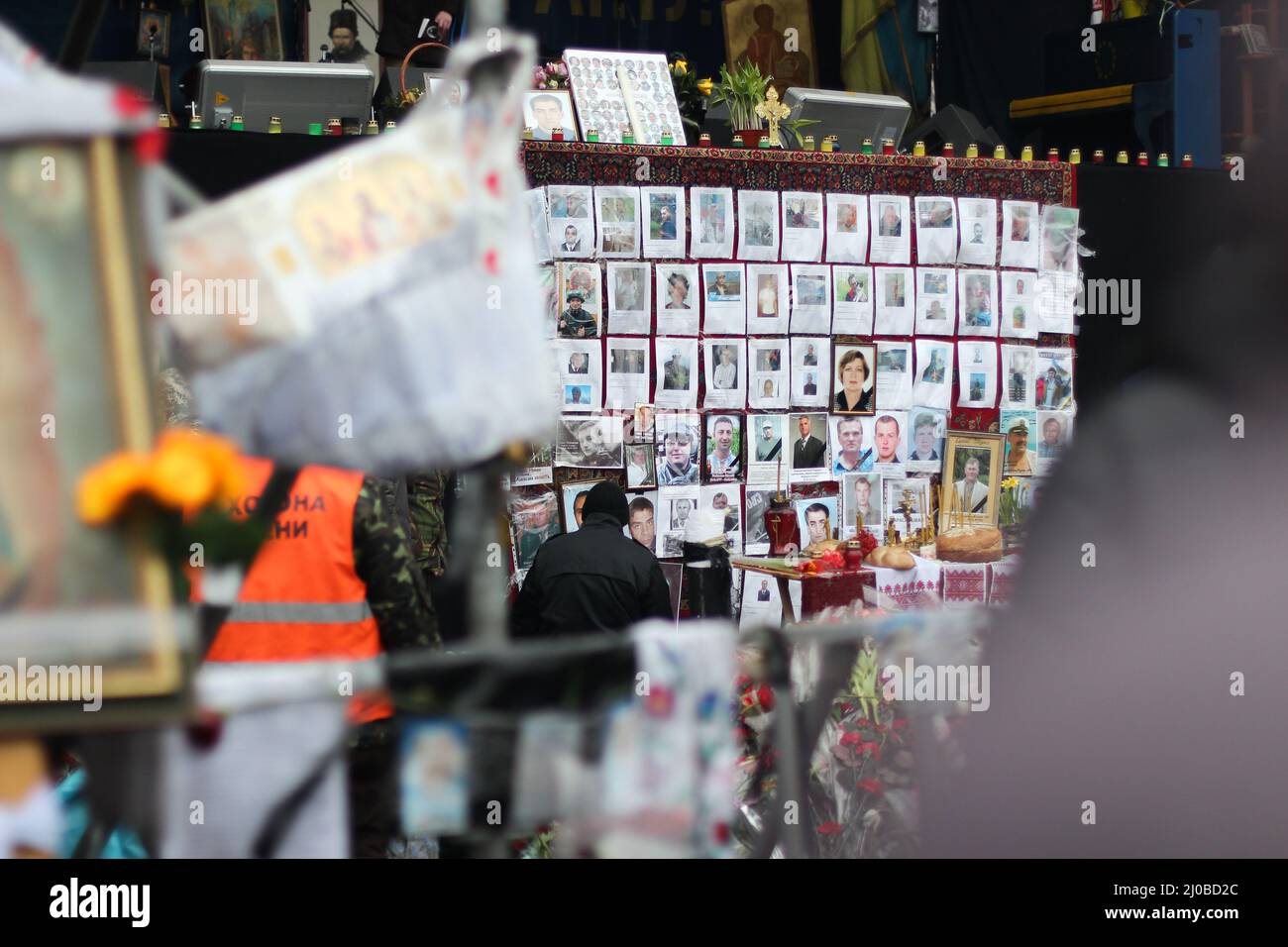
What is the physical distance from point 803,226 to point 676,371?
864mm

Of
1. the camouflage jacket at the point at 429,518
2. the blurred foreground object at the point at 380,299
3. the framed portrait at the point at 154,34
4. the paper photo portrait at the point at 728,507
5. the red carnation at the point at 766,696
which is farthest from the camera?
the framed portrait at the point at 154,34

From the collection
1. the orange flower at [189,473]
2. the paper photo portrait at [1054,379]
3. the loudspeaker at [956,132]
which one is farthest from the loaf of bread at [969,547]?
the orange flower at [189,473]

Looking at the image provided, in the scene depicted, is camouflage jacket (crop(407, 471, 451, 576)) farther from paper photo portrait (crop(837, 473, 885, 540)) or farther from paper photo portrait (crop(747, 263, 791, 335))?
paper photo portrait (crop(837, 473, 885, 540))

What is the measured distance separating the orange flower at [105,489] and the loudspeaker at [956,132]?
280 inches

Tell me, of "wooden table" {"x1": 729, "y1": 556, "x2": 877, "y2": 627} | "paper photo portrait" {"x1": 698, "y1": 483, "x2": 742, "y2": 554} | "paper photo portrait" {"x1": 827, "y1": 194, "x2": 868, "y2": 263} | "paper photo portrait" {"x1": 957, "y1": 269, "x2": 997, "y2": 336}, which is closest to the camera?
"wooden table" {"x1": 729, "y1": 556, "x2": 877, "y2": 627}

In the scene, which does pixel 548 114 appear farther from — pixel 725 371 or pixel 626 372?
pixel 725 371

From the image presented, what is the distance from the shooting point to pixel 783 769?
1777 mm

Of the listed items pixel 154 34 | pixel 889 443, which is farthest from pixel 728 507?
pixel 154 34

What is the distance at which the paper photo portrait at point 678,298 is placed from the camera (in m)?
5.95

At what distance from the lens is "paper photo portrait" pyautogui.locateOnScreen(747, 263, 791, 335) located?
239 inches

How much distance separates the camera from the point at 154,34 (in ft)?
27.5

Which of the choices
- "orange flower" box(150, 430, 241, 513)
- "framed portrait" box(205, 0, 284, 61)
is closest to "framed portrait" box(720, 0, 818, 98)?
"framed portrait" box(205, 0, 284, 61)

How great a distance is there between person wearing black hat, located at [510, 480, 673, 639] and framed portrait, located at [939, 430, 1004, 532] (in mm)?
2467

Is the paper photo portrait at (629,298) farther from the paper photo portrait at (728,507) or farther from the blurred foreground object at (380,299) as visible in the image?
the blurred foreground object at (380,299)
